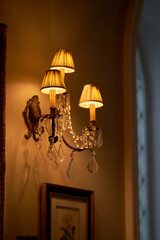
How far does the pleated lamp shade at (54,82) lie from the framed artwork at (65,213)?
0.45 meters

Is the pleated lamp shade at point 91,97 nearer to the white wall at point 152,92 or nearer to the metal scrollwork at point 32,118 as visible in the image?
the metal scrollwork at point 32,118

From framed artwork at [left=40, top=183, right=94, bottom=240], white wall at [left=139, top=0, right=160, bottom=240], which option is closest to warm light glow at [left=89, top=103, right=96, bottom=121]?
framed artwork at [left=40, top=183, right=94, bottom=240]

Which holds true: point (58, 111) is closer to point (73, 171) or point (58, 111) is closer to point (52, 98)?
point (52, 98)

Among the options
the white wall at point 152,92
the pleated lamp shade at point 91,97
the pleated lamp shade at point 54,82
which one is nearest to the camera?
the pleated lamp shade at point 54,82

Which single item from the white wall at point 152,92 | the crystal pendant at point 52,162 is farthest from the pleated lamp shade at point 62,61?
the white wall at point 152,92

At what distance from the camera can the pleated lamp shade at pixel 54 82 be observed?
2148mm

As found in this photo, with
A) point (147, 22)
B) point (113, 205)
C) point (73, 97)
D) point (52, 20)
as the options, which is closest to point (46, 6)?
point (52, 20)

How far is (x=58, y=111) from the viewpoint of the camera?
7.38 ft

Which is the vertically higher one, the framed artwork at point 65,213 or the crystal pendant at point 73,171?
the crystal pendant at point 73,171

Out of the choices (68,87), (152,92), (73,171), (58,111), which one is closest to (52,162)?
(73,171)

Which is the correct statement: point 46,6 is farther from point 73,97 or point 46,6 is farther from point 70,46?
point 73,97

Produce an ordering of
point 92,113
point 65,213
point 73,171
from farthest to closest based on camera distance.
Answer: point 73,171, point 65,213, point 92,113

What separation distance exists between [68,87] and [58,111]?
14.3 inches

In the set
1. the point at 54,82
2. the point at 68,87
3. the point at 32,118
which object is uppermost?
the point at 68,87
